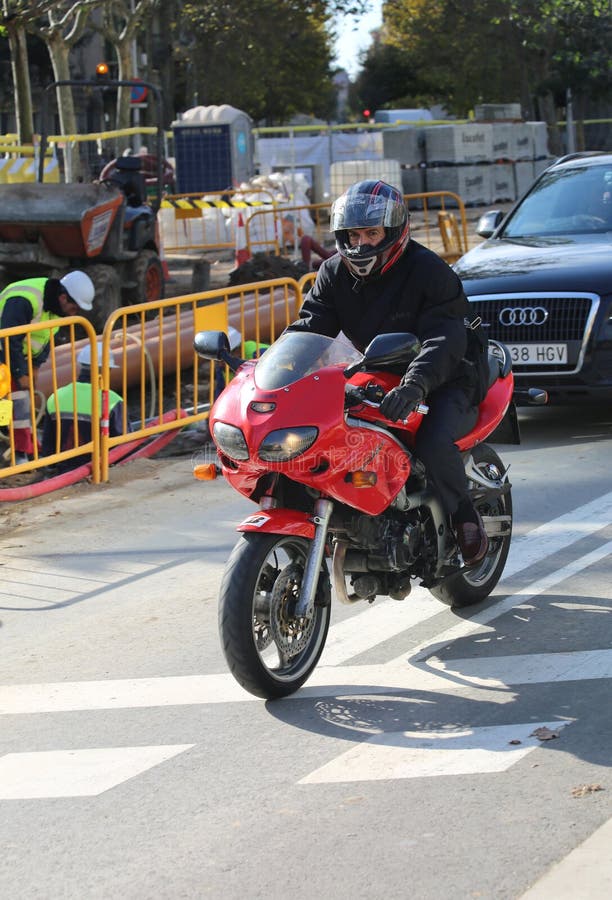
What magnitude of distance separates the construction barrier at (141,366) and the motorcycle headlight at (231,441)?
13.7ft

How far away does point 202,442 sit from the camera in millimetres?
11039

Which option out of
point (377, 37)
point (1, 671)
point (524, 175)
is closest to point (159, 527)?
point (1, 671)

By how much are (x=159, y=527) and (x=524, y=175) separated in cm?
3116

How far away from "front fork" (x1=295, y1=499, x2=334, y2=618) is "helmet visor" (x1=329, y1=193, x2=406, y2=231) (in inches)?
44.1

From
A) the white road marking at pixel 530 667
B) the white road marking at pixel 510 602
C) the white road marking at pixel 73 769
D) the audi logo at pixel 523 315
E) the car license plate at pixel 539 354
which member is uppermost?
the audi logo at pixel 523 315

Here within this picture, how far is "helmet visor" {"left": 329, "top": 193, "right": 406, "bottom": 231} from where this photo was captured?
537 centimetres

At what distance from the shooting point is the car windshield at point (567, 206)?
11.0 m

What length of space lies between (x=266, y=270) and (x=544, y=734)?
15074mm

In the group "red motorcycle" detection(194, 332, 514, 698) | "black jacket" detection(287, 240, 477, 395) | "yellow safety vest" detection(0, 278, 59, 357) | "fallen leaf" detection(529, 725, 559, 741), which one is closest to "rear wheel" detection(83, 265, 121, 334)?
"yellow safety vest" detection(0, 278, 59, 357)

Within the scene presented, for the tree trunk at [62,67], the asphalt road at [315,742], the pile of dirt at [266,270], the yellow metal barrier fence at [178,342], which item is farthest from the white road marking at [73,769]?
the tree trunk at [62,67]

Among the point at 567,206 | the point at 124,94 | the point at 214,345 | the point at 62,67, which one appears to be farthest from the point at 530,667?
the point at 124,94

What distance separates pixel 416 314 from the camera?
220 inches

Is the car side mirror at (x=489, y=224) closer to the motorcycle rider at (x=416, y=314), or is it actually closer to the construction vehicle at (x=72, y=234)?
the motorcycle rider at (x=416, y=314)

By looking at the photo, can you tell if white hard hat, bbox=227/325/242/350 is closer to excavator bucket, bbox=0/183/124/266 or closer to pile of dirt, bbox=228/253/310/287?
excavator bucket, bbox=0/183/124/266
